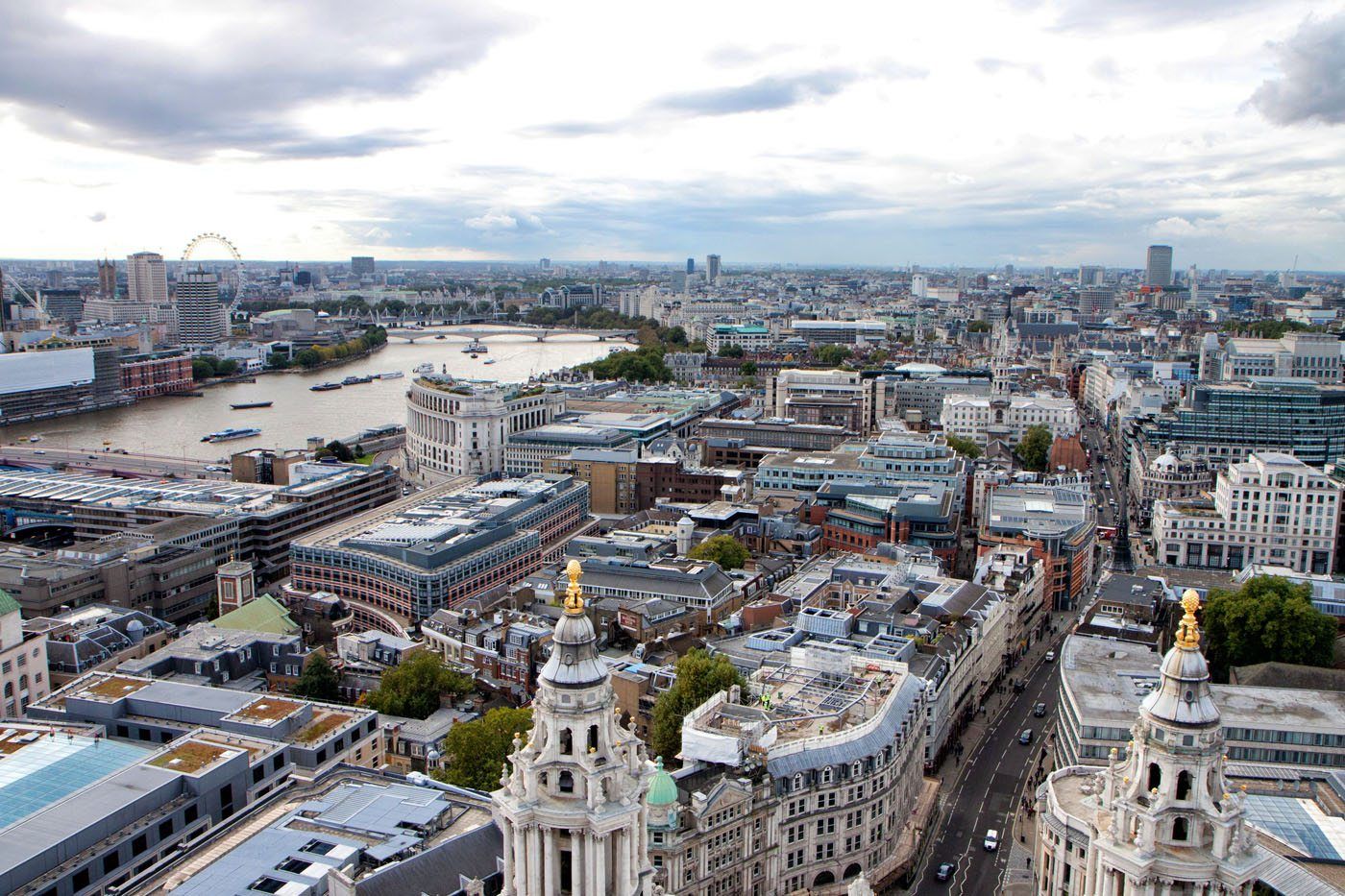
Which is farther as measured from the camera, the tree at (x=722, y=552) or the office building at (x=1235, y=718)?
the tree at (x=722, y=552)

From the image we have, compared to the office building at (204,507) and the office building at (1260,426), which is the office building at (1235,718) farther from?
the office building at (1260,426)

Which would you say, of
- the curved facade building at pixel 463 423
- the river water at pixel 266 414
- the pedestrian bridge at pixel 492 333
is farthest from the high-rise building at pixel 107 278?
the curved facade building at pixel 463 423

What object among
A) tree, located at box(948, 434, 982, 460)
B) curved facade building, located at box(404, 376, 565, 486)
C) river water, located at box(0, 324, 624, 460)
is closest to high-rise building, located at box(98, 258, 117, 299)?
river water, located at box(0, 324, 624, 460)

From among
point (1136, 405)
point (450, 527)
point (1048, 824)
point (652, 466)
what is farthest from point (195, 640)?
point (1136, 405)

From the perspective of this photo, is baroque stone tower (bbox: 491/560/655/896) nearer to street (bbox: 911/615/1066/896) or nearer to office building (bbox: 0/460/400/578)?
street (bbox: 911/615/1066/896)

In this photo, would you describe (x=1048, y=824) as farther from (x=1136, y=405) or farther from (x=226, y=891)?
(x=1136, y=405)

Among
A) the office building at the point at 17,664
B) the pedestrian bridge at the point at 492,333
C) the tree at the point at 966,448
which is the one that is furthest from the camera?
the pedestrian bridge at the point at 492,333

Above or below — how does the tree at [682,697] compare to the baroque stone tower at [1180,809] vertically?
below
